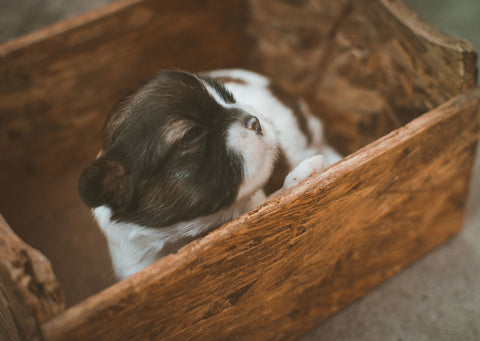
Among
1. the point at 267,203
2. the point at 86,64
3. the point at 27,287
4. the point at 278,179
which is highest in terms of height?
the point at 86,64

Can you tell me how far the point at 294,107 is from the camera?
5.90 ft

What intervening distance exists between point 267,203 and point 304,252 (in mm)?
269

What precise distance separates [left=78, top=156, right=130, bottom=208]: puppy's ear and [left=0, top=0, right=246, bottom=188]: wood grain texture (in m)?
0.92

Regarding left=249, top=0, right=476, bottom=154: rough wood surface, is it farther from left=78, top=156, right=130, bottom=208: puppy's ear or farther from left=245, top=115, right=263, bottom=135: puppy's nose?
left=78, top=156, right=130, bottom=208: puppy's ear

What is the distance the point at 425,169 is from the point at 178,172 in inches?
31.3

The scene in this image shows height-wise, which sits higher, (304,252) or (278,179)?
(278,179)

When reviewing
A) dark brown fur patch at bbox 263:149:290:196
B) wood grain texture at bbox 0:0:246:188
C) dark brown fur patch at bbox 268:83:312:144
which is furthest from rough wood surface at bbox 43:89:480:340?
wood grain texture at bbox 0:0:246:188

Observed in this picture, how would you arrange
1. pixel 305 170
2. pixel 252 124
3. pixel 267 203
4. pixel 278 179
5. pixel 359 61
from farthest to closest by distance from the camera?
pixel 359 61 → pixel 278 179 → pixel 305 170 → pixel 252 124 → pixel 267 203

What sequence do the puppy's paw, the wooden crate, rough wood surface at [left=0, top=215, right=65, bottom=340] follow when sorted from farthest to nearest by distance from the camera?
1. the puppy's paw
2. the wooden crate
3. rough wood surface at [left=0, top=215, right=65, bottom=340]

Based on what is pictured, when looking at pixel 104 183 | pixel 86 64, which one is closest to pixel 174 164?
pixel 104 183

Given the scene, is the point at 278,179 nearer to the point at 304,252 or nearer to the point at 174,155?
the point at 304,252

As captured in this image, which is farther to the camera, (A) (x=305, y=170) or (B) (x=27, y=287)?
(A) (x=305, y=170)

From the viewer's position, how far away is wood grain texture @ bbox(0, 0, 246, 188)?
182 cm

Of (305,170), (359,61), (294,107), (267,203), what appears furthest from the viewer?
(359,61)
